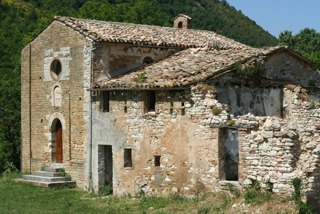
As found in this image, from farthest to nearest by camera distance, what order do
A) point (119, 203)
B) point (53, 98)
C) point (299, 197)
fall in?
1. point (53, 98)
2. point (119, 203)
3. point (299, 197)

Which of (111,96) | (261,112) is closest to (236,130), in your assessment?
(261,112)

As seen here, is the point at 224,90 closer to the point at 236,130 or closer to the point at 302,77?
the point at 236,130

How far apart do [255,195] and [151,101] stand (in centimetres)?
545

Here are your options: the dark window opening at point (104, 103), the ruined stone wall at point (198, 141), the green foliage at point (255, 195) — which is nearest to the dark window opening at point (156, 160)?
the ruined stone wall at point (198, 141)

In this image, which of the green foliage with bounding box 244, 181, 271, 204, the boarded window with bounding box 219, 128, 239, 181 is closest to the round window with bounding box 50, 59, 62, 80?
the boarded window with bounding box 219, 128, 239, 181

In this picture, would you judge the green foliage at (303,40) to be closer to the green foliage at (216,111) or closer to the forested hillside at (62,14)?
the forested hillside at (62,14)

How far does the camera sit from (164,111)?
1745 cm

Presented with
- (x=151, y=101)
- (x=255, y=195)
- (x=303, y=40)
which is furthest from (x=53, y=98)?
(x=303, y=40)

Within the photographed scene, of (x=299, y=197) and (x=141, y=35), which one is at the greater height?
(x=141, y=35)

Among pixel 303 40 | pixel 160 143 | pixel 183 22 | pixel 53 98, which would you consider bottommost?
pixel 160 143

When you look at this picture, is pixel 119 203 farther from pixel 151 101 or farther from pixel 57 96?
pixel 57 96

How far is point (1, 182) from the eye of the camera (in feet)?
73.8

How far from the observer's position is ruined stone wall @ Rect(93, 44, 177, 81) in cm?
2014

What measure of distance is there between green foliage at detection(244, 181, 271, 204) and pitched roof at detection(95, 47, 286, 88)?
144 inches
